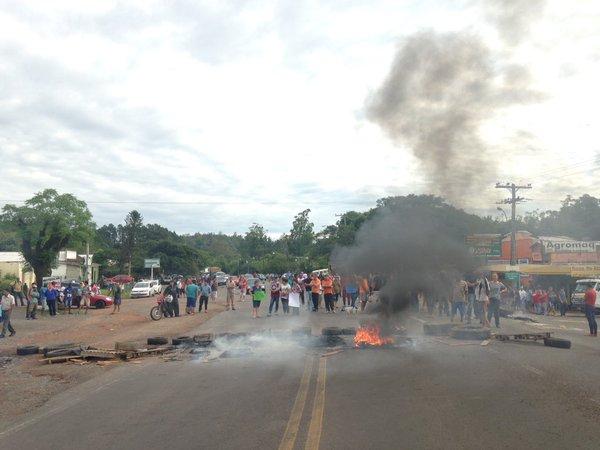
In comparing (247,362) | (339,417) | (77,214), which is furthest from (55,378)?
(77,214)

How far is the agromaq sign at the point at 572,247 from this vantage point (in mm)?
40938

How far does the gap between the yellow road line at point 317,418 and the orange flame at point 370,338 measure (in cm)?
358

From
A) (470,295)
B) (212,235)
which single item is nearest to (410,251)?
(470,295)

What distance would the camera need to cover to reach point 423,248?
14719 millimetres

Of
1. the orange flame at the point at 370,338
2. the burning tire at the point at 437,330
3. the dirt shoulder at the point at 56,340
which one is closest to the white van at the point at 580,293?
the burning tire at the point at 437,330

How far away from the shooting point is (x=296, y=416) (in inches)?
244

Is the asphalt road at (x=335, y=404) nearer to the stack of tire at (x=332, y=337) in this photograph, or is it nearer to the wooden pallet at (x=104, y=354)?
the wooden pallet at (x=104, y=354)

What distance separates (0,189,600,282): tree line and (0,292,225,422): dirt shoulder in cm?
759

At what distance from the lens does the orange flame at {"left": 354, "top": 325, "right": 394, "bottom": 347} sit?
12.3m

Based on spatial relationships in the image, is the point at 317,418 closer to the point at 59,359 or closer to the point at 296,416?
the point at 296,416

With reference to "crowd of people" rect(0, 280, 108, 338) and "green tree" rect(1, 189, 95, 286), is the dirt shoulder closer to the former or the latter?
"crowd of people" rect(0, 280, 108, 338)

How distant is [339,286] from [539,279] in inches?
751

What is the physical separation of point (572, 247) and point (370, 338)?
34605 mm

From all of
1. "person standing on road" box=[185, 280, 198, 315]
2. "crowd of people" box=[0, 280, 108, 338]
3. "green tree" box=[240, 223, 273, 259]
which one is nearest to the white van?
"person standing on road" box=[185, 280, 198, 315]
